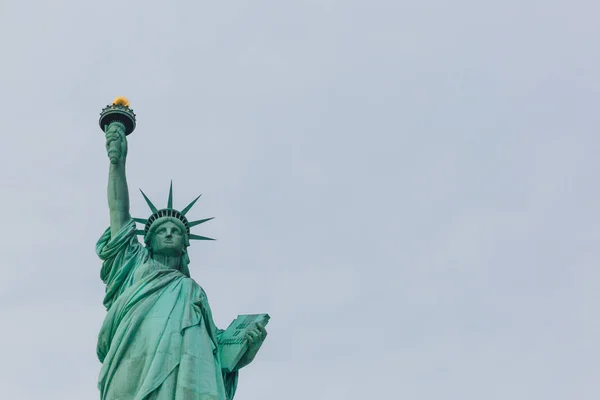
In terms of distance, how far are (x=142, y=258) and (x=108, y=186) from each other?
1.79 m

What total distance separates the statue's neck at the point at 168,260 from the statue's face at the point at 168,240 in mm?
69

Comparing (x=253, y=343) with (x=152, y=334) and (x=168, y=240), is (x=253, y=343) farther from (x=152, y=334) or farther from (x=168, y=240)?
(x=168, y=240)

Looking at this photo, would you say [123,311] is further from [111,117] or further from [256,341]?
[111,117]

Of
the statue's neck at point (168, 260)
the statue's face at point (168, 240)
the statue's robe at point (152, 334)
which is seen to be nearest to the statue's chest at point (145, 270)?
the statue's robe at point (152, 334)

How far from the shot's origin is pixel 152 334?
23125 mm

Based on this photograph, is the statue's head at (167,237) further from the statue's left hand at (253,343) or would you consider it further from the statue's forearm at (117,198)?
the statue's left hand at (253,343)

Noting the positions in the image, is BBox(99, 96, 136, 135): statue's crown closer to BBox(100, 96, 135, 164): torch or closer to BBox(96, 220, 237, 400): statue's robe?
BBox(100, 96, 135, 164): torch

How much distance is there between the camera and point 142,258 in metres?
25.3

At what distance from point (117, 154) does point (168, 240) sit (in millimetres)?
Answer: 2259

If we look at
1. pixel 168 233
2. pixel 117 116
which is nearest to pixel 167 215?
pixel 168 233

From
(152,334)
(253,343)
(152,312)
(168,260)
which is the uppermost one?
(168,260)

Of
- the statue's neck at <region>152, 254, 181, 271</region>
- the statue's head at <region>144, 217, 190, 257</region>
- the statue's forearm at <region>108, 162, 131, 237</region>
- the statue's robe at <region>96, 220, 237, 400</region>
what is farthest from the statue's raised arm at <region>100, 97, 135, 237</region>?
the statue's neck at <region>152, 254, 181, 271</region>

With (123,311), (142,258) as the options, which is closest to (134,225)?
(142,258)

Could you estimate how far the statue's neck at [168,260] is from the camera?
25.5 metres
